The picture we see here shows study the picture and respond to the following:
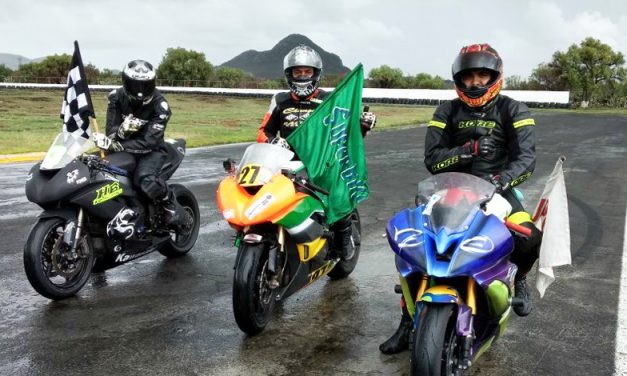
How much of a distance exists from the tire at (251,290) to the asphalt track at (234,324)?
0.15 metres

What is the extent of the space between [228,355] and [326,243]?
1.53m

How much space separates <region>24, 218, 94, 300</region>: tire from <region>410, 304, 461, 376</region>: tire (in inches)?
132

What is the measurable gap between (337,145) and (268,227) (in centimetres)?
108

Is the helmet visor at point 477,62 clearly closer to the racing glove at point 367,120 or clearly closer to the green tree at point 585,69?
the racing glove at point 367,120

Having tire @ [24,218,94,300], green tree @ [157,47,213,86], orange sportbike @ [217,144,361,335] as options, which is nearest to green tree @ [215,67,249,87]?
green tree @ [157,47,213,86]

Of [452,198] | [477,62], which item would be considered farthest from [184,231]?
[452,198]

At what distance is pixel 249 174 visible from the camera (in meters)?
4.83

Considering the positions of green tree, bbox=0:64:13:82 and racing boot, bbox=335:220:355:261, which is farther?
green tree, bbox=0:64:13:82

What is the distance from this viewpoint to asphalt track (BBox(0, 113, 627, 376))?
4.29m

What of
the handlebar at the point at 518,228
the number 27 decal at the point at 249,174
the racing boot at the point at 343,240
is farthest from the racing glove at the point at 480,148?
the racing boot at the point at 343,240

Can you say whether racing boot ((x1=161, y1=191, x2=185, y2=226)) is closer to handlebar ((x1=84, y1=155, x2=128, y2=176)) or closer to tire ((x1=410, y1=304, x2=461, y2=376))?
handlebar ((x1=84, y1=155, x2=128, y2=176))

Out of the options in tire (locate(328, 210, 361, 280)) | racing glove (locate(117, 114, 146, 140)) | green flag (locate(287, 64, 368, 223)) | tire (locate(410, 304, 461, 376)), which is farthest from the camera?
racing glove (locate(117, 114, 146, 140))

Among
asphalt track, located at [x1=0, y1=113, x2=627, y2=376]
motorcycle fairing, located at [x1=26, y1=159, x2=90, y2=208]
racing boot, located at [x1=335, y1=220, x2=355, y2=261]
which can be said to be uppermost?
motorcycle fairing, located at [x1=26, y1=159, x2=90, y2=208]

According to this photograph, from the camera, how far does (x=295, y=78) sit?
6.04 metres
